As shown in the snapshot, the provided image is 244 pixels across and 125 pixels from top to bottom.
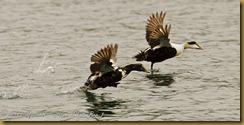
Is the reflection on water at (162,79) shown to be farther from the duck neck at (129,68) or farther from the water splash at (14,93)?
the water splash at (14,93)

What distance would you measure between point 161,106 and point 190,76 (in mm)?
2668

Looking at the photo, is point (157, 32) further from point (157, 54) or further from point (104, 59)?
point (104, 59)

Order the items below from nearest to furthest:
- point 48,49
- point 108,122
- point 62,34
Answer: point 108,122, point 48,49, point 62,34

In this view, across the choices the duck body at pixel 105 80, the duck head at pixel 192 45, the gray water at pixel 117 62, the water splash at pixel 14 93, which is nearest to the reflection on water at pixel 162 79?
the gray water at pixel 117 62

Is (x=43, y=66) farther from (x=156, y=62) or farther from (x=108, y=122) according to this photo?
(x=108, y=122)

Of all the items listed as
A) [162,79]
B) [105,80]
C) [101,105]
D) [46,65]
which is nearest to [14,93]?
[105,80]

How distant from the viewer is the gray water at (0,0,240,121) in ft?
41.3

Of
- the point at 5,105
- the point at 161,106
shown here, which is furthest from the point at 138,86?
the point at 5,105

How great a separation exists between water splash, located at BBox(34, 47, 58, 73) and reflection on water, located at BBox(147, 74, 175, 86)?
2.08 meters

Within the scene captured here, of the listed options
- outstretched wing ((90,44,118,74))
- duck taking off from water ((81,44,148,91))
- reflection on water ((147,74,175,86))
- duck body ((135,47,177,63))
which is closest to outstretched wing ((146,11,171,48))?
duck body ((135,47,177,63))

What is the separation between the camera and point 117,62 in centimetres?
1683

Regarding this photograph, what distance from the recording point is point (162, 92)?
1393 cm

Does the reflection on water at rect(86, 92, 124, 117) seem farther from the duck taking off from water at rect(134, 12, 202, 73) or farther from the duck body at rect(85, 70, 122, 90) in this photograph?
the duck taking off from water at rect(134, 12, 202, 73)

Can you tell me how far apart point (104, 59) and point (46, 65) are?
11.3 feet
